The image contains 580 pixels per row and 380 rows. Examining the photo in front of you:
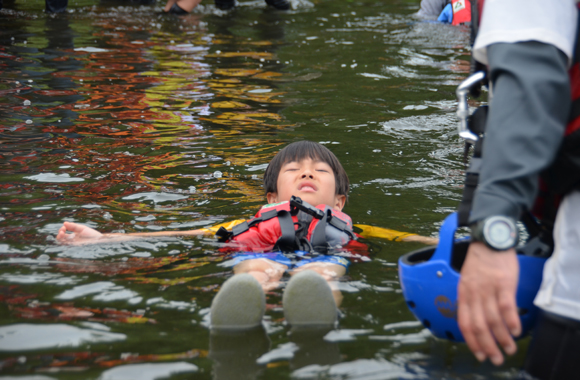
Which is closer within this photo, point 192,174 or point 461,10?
point 192,174

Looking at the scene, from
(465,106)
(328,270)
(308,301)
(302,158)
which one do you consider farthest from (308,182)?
(465,106)

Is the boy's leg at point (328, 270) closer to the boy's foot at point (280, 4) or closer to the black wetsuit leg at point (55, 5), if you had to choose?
the black wetsuit leg at point (55, 5)

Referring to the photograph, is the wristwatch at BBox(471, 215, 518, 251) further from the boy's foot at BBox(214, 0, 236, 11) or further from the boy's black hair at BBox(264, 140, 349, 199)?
the boy's foot at BBox(214, 0, 236, 11)

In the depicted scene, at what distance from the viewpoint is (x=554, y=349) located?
1.68 metres

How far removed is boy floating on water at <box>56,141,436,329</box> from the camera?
240 centimetres

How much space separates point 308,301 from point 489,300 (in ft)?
3.03

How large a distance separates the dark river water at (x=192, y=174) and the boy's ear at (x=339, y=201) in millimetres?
152

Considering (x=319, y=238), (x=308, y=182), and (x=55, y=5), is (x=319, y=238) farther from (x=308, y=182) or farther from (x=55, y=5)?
(x=55, y=5)

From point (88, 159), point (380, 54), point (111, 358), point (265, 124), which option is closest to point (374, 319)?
point (111, 358)

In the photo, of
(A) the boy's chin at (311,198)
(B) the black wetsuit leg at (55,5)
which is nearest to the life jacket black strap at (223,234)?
(A) the boy's chin at (311,198)

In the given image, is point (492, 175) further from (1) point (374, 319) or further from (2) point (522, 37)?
(1) point (374, 319)

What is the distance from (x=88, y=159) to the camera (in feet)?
17.1

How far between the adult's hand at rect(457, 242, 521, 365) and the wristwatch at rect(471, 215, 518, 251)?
0.09 feet

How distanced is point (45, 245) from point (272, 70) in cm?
602
